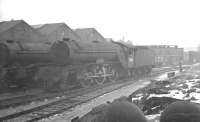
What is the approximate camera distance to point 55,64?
14.7 m

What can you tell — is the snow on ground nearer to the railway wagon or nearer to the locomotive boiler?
the locomotive boiler

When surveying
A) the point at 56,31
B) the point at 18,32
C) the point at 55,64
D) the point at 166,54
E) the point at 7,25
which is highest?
the point at 7,25

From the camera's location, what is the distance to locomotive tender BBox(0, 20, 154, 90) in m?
13.8

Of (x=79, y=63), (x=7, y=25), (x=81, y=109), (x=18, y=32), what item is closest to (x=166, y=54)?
(x=18, y=32)

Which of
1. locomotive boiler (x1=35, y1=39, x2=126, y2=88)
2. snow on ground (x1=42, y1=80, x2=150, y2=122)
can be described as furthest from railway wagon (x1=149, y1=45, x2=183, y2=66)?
snow on ground (x1=42, y1=80, x2=150, y2=122)

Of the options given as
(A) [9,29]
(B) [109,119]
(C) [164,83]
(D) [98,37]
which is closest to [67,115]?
(B) [109,119]

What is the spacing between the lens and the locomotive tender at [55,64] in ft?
45.4

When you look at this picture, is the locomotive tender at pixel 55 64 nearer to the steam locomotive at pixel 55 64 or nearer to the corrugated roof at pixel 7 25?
the steam locomotive at pixel 55 64

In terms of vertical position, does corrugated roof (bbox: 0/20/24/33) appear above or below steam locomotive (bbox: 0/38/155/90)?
above

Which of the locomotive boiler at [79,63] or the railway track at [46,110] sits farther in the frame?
the locomotive boiler at [79,63]

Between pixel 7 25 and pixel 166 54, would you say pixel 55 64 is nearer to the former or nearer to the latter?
pixel 7 25

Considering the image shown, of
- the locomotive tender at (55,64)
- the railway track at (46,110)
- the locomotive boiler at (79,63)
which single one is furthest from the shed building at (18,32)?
the railway track at (46,110)

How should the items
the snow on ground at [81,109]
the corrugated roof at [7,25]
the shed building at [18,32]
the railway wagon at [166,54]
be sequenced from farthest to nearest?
the railway wagon at [166,54]
the corrugated roof at [7,25]
the shed building at [18,32]
the snow on ground at [81,109]

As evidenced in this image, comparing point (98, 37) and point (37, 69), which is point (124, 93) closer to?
point (37, 69)
